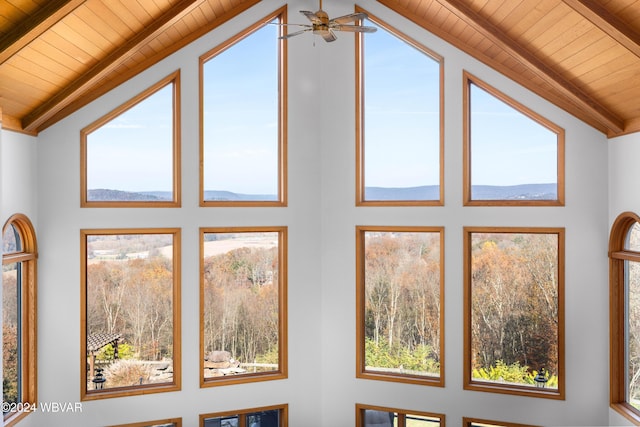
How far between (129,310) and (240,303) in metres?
1.32

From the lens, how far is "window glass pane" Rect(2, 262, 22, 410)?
530cm

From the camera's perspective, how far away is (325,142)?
6641 mm

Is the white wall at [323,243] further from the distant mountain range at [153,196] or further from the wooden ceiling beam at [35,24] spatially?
the wooden ceiling beam at [35,24]

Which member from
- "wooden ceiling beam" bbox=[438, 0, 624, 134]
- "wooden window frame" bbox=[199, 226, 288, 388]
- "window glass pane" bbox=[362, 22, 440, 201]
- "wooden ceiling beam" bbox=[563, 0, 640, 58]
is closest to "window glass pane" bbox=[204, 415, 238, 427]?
"wooden window frame" bbox=[199, 226, 288, 388]

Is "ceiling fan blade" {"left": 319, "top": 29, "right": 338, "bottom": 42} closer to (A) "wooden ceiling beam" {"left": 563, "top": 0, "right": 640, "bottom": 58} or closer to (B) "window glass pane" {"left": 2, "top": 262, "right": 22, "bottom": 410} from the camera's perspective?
(A) "wooden ceiling beam" {"left": 563, "top": 0, "right": 640, "bottom": 58}

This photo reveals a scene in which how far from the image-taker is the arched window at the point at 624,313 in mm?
5441

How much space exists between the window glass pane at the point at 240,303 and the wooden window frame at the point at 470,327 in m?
2.35

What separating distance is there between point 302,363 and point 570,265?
3.46 m

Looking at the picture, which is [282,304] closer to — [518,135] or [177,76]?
[177,76]

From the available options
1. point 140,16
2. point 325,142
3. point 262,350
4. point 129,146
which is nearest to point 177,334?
point 262,350

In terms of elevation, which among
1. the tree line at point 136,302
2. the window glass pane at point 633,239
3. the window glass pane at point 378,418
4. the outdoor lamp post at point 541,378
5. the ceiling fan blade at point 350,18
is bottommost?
the window glass pane at point 378,418

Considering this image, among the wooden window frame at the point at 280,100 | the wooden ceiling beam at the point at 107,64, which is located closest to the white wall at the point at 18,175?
the wooden ceiling beam at the point at 107,64

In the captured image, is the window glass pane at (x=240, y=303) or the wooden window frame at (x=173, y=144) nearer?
the wooden window frame at (x=173, y=144)

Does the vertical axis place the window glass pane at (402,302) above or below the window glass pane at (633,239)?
below
